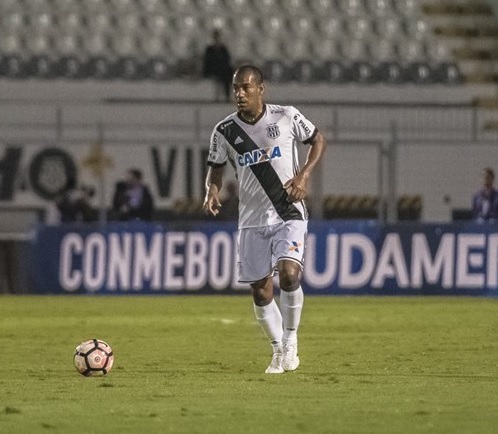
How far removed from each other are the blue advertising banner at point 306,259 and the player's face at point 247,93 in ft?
40.6

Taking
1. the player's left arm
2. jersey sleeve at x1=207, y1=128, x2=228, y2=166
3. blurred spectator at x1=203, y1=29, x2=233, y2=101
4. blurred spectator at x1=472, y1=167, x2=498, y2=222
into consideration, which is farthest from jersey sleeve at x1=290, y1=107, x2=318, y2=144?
blurred spectator at x1=203, y1=29, x2=233, y2=101

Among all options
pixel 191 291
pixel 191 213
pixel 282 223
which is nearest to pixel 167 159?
pixel 191 213

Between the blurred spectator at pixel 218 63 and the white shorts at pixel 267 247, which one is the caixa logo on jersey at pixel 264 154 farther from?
the blurred spectator at pixel 218 63

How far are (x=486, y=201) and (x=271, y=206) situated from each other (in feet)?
45.4

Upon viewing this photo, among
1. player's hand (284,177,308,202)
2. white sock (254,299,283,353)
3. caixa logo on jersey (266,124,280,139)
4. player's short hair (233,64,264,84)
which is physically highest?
player's short hair (233,64,264,84)

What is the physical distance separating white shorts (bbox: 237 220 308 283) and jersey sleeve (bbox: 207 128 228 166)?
60 centimetres

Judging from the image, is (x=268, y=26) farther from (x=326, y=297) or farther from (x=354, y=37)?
(x=326, y=297)

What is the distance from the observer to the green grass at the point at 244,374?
27.9ft

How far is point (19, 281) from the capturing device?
24.7 meters

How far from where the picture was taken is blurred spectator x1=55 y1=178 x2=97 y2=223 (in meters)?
25.0

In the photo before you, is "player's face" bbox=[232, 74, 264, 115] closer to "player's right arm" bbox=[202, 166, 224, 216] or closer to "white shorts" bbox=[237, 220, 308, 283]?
"player's right arm" bbox=[202, 166, 224, 216]

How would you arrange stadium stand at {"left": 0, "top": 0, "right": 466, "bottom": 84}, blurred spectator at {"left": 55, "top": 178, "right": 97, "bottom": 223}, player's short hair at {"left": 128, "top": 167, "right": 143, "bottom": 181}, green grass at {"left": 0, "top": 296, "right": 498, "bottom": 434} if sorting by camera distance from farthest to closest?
1. stadium stand at {"left": 0, "top": 0, "right": 466, "bottom": 84}
2. blurred spectator at {"left": 55, "top": 178, "right": 97, "bottom": 223}
3. player's short hair at {"left": 128, "top": 167, "right": 143, "bottom": 181}
4. green grass at {"left": 0, "top": 296, "right": 498, "bottom": 434}

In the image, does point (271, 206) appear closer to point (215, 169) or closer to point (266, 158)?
point (266, 158)

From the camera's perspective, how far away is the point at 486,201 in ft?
82.4
